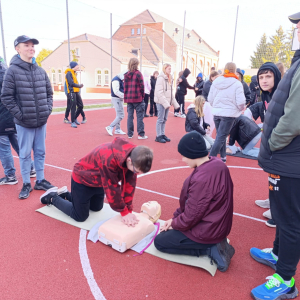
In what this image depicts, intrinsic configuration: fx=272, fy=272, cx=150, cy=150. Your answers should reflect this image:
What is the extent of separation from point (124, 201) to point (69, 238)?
2.57 ft

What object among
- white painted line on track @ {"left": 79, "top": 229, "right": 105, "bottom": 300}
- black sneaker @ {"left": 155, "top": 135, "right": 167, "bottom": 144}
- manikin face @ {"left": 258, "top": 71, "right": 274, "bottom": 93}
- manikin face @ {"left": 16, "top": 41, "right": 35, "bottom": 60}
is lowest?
white painted line on track @ {"left": 79, "top": 229, "right": 105, "bottom": 300}

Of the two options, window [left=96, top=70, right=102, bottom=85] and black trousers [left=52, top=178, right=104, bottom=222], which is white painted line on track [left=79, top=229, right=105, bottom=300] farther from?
window [left=96, top=70, right=102, bottom=85]

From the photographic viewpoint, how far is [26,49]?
3.82 metres

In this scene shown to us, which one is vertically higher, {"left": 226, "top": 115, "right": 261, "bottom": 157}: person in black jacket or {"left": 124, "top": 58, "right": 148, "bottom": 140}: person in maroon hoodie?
{"left": 124, "top": 58, "right": 148, "bottom": 140}: person in maroon hoodie

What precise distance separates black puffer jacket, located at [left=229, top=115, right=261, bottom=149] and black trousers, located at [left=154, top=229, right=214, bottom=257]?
4.58 metres

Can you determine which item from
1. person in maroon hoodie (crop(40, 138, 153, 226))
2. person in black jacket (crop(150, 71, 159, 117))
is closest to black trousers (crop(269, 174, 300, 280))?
person in maroon hoodie (crop(40, 138, 153, 226))

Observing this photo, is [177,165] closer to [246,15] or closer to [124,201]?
[124,201]

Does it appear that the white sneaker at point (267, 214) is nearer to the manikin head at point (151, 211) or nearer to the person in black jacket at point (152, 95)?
the manikin head at point (151, 211)

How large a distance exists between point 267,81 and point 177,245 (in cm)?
222

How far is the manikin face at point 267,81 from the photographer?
3307 mm

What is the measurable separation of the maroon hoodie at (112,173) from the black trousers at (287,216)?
1.35 metres

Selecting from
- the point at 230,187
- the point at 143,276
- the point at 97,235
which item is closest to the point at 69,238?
the point at 97,235

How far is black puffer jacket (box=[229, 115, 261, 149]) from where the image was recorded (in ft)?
22.0

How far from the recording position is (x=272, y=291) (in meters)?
2.32
